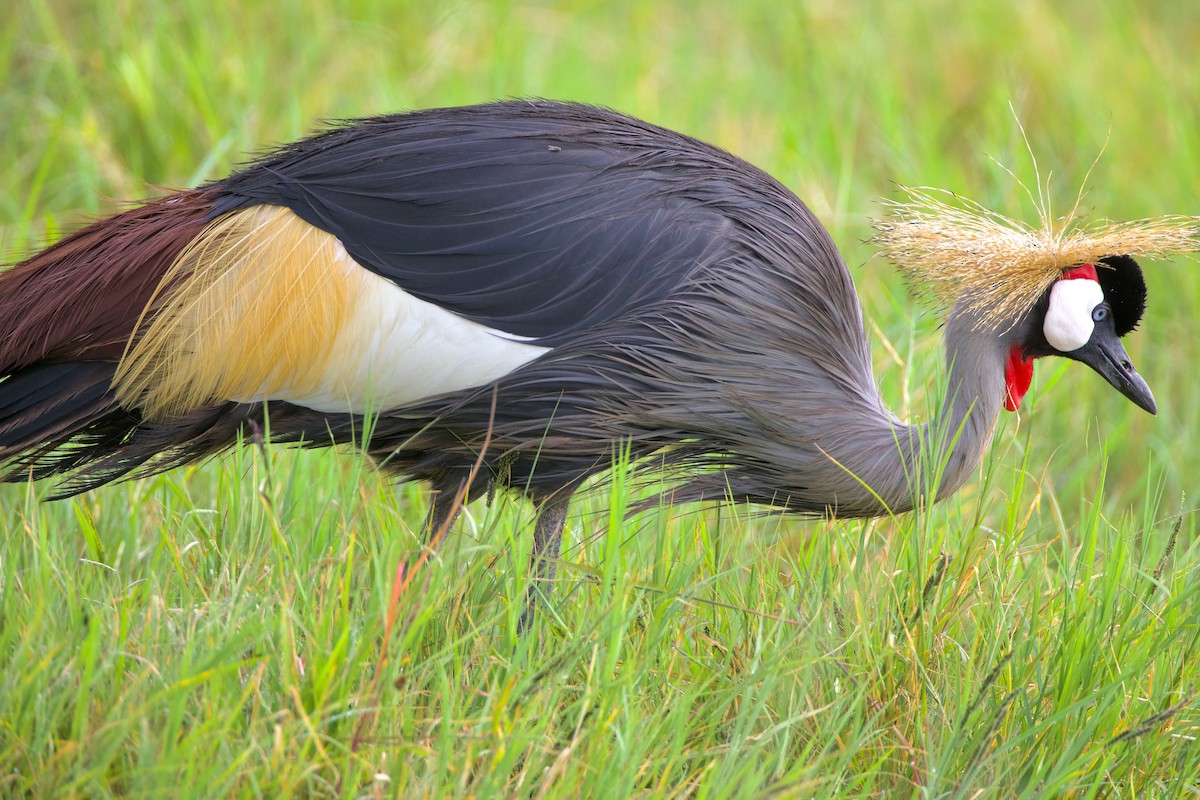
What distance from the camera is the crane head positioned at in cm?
222

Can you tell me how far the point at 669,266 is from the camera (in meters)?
2.07

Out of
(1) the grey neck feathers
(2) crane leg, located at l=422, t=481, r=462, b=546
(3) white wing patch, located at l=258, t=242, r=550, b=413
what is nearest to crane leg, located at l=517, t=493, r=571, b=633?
(2) crane leg, located at l=422, t=481, r=462, b=546

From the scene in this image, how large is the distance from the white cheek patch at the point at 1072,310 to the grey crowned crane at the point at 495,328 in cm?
7

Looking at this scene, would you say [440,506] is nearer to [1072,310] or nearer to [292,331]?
[292,331]

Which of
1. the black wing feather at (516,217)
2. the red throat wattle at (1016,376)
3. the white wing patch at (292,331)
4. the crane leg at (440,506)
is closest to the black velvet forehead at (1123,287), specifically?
the red throat wattle at (1016,376)

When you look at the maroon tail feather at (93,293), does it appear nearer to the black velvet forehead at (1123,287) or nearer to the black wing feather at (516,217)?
the black wing feather at (516,217)

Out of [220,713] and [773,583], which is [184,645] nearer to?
[220,713]

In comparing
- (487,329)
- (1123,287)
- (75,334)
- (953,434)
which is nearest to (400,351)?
(487,329)

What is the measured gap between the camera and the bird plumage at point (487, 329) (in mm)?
2057

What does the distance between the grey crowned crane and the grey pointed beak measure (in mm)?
178

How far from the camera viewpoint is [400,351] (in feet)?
6.80

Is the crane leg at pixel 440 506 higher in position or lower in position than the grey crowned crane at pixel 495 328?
lower

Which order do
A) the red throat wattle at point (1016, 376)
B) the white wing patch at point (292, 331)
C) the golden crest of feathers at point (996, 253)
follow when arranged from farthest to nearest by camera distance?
the red throat wattle at point (1016, 376)
the golden crest of feathers at point (996, 253)
the white wing patch at point (292, 331)

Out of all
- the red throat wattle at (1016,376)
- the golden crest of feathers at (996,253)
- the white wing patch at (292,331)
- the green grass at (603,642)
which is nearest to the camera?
the green grass at (603,642)
